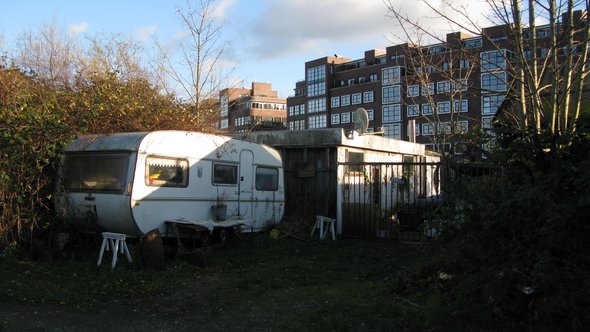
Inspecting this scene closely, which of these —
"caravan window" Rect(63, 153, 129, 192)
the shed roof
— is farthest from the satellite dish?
"caravan window" Rect(63, 153, 129, 192)

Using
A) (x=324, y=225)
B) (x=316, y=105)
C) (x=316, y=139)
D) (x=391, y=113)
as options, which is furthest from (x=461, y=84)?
(x=316, y=105)

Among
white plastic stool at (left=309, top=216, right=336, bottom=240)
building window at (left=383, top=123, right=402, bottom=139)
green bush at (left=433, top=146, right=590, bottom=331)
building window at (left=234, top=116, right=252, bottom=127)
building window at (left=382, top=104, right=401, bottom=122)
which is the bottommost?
white plastic stool at (left=309, top=216, right=336, bottom=240)

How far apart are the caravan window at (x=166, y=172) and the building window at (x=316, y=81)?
90.5m

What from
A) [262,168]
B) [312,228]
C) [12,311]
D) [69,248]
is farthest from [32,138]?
[312,228]

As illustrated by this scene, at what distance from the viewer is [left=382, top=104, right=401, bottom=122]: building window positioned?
83562mm

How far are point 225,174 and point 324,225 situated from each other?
3606 millimetres

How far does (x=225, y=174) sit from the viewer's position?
466 inches

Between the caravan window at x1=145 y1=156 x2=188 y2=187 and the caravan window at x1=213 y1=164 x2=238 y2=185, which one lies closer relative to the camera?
the caravan window at x1=145 y1=156 x2=188 y2=187

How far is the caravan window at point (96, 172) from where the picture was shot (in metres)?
9.70

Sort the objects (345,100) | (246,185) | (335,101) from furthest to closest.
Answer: (335,101) → (345,100) → (246,185)

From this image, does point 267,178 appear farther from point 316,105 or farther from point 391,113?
point 316,105

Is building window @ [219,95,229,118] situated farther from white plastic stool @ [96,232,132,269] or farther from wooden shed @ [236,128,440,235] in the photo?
white plastic stool @ [96,232,132,269]

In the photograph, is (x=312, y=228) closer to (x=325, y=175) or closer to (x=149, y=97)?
(x=325, y=175)

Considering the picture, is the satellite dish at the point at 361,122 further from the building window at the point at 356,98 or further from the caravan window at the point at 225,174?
the building window at the point at 356,98
